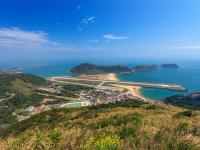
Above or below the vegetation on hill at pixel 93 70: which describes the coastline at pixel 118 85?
below

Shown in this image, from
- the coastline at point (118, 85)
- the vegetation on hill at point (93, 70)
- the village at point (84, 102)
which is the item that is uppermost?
the vegetation on hill at point (93, 70)

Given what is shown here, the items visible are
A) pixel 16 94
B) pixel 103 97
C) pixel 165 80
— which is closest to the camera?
pixel 103 97

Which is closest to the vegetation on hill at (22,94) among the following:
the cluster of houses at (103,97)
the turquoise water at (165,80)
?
the cluster of houses at (103,97)

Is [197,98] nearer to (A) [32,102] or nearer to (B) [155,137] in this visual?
(A) [32,102]

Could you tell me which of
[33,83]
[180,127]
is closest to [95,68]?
[33,83]

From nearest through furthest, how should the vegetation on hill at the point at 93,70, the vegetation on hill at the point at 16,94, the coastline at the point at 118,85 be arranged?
the vegetation on hill at the point at 16,94, the coastline at the point at 118,85, the vegetation on hill at the point at 93,70

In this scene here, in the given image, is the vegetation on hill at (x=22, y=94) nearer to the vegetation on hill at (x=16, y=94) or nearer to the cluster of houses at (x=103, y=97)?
the vegetation on hill at (x=16, y=94)

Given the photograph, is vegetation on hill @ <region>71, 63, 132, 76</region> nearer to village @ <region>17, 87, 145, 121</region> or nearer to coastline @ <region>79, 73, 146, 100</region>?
coastline @ <region>79, 73, 146, 100</region>

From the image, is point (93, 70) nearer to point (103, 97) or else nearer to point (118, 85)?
point (118, 85)

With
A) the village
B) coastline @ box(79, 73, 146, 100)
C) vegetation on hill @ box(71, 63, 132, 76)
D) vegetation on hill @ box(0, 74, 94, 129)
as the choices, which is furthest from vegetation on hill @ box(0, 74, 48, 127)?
vegetation on hill @ box(71, 63, 132, 76)

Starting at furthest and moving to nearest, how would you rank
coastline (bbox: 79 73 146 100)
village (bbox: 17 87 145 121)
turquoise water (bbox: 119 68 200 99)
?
turquoise water (bbox: 119 68 200 99) → coastline (bbox: 79 73 146 100) → village (bbox: 17 87 145 121)

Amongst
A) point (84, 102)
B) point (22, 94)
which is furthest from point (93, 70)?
point (84, 102)
